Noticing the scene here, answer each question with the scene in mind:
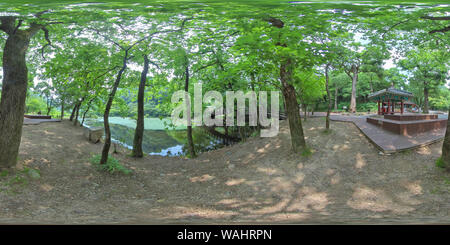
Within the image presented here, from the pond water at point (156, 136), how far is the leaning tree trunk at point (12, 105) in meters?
2.43

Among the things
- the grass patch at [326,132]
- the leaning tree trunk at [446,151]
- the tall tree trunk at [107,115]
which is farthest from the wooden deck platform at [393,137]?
the tall tree trunk at [107,115]

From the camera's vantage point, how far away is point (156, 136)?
798 cm

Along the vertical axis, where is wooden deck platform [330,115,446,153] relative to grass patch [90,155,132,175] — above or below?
above

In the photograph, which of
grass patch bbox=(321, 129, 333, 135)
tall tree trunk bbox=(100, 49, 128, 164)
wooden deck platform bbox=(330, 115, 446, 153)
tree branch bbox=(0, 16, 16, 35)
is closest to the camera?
tree branch bbox=(0, 16, 16, 35)

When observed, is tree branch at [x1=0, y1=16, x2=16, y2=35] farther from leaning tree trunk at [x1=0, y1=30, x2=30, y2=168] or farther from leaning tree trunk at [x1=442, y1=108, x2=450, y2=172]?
leaning tree trunk at [x1=442, y1=108, x2=450, y2=172]

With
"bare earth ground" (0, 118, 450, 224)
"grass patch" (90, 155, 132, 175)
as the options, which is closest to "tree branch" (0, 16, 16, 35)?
"bare earth ground" (0, 118, 450, 224)

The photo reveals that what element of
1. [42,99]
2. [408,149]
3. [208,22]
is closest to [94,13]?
[208,22]

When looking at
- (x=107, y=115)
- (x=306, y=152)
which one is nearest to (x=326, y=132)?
(x=306, y=152)

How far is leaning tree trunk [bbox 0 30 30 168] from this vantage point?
5.53 feet

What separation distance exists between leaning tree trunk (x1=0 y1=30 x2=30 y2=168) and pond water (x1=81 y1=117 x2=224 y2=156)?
243 cm

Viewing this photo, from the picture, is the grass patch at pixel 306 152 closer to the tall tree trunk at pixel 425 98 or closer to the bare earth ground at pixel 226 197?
the bare earth ground at pixel 226 197

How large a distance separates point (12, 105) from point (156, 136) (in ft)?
18.2

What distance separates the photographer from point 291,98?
17.7 ft

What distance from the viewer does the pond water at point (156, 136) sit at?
5.74 metres
